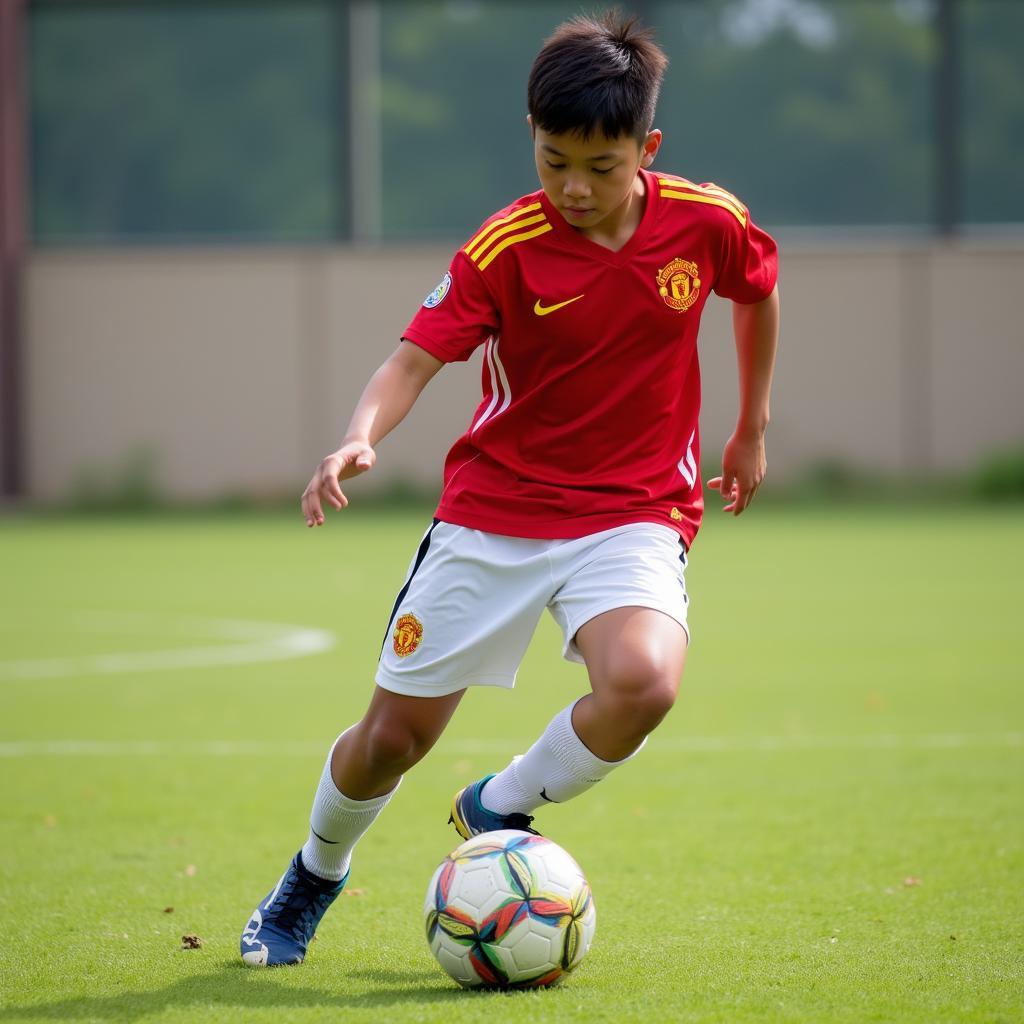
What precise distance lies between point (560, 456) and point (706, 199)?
72 centimetres

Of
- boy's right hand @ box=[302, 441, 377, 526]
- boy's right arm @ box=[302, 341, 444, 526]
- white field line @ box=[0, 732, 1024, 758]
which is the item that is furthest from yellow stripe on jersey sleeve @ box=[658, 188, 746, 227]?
Answer: white field line @ box=[0, 732, 1024, 758]

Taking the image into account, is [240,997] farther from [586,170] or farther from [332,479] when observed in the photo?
[586,170]

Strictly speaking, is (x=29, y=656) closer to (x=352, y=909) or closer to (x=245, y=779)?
(x=245, y=779)

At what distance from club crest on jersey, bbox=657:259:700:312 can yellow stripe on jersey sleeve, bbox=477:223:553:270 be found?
0.28 m

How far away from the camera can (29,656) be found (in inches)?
384

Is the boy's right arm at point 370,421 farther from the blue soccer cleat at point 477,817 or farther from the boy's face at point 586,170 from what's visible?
the blue soccer cleat at point 477,817

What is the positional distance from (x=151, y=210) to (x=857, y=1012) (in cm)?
2308

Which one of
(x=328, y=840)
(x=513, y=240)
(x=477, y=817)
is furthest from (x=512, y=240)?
(x=328, y=840)

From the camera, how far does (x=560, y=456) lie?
12.7 ft

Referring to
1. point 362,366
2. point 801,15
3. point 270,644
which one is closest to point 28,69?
point 362,366

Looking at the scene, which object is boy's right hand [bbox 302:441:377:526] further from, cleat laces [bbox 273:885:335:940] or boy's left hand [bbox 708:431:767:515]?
boy's left hand [bbox 708:431:767:515]

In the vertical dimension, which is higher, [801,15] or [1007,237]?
[801,15]

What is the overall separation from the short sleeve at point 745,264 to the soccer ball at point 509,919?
1.43 meters

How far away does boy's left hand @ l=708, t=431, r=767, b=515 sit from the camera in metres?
4.25
